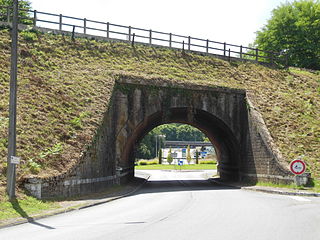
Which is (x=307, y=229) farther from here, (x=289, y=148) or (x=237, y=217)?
(x=289, y=148)

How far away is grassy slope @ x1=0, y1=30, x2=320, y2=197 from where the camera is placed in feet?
56.7

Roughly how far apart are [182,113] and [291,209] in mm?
17173

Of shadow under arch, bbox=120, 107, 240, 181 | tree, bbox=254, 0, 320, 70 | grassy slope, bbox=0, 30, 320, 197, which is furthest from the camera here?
tree, bbox=254, 0, 320, 70

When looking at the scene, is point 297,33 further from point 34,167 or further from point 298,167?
point 34,167

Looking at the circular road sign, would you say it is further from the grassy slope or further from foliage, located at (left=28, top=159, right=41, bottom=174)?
foliage, located at (left=28, top=159, right=41, bottom=174)

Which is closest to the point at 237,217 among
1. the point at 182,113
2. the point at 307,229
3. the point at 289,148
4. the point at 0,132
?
the point at 307,229

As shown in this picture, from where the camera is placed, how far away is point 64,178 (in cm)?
1589

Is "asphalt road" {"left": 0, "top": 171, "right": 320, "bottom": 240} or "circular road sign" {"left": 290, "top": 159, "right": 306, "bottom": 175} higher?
"circular road sign" {"left": 290, "top": 159, "right": 306, "bottom": 175}

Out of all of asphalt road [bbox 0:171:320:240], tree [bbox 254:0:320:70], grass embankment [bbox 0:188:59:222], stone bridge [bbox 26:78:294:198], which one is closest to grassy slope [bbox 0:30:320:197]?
stone bridge [bbox 26:78:294:198]

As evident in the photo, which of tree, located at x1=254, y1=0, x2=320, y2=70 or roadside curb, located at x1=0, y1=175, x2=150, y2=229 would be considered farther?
Answer: tree, located at x1=254, y1=0, x2=320, y2=70

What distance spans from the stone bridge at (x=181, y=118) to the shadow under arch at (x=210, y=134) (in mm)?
80

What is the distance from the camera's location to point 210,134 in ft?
110

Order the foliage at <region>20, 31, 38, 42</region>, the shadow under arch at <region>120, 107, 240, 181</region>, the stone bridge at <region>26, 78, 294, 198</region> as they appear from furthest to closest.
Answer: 1. the foliage at <region>20, 31, 38, 42</region>
2. the shadow under arch at <region>120, 107, 240, 181</region>
3. the stone bridge at <region>26, 78, 294, 198</region>

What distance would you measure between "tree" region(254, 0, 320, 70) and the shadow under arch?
18.9 meters
